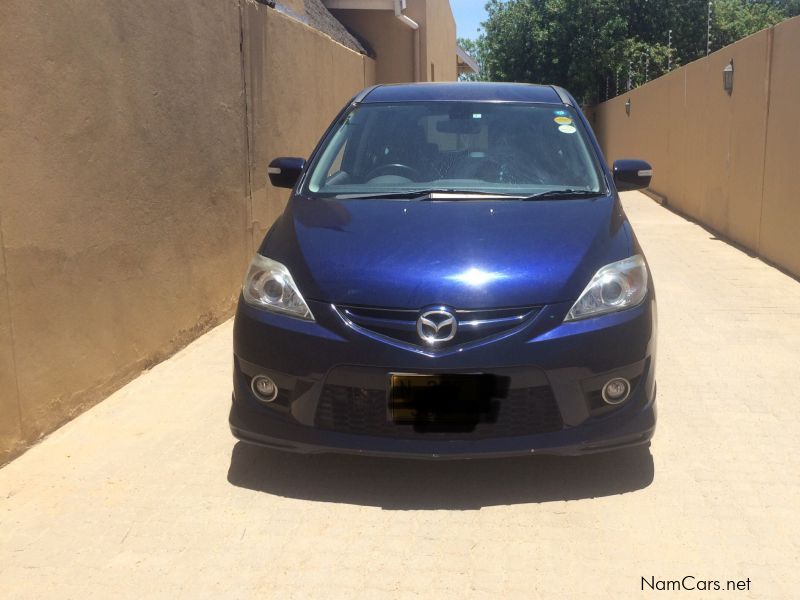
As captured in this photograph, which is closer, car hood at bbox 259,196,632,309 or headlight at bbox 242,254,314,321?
car hood at bbox 259,196,632,309

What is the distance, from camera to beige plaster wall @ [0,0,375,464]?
3988 mm

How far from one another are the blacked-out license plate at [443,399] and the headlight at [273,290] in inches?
19.1

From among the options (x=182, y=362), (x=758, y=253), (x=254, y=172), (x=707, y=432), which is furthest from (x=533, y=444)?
(x=758, y=253)

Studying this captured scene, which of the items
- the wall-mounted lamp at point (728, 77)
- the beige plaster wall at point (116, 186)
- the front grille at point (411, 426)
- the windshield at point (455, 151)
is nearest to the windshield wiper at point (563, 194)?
the windshield at point (455, 151)

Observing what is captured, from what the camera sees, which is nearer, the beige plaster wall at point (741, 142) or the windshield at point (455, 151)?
the windshield at point (455, 151)

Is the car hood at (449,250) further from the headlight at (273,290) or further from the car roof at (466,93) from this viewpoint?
the car roof at (466,93)

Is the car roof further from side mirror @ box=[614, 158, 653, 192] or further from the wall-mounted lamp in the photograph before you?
the wall-mounted lamp

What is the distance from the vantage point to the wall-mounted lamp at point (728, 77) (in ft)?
36.9

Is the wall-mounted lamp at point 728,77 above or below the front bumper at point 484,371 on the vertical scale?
above

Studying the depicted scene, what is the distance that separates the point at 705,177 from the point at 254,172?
7909mm

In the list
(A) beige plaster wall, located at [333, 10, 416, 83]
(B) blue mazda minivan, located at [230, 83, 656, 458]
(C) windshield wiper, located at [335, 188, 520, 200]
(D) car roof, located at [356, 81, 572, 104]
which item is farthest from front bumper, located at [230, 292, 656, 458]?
(A) beige plaster wall, located at [333, 10, 416, 83]

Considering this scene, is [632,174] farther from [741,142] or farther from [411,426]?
[741,142]

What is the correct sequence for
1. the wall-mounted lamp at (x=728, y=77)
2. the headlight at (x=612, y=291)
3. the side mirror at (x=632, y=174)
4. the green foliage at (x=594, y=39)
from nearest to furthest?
the headlight at (x=612, y=291) < the side mirror at (x=632, y=174) < the wall-mounted lamp at (x=728, y=77) < the green foliage at (x=594, y=39)

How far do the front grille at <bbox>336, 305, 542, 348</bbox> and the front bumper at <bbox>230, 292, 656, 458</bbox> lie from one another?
45 millimetres
